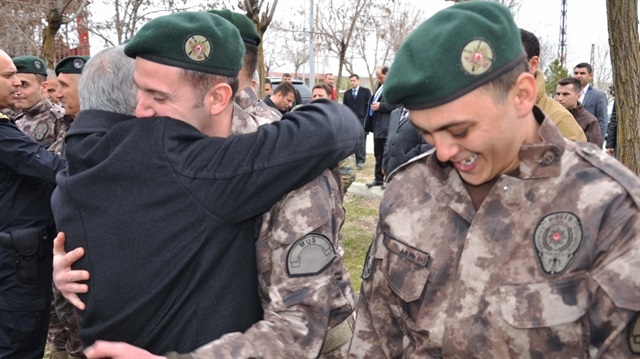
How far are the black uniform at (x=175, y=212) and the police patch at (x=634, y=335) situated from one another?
2.89 ft

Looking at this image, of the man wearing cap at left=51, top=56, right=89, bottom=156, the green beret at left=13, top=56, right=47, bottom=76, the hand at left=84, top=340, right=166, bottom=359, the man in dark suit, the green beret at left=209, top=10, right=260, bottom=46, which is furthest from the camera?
the man in dark suit

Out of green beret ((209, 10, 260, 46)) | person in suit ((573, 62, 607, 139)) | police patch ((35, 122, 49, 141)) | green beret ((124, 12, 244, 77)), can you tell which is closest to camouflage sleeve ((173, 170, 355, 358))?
green beret ((124, 12, 244, 77))

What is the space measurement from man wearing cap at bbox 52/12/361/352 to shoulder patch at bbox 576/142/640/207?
0.67m

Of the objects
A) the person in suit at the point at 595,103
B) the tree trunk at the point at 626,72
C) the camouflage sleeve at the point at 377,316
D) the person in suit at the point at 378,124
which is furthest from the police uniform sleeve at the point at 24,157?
the person in suit at the point at 595,103

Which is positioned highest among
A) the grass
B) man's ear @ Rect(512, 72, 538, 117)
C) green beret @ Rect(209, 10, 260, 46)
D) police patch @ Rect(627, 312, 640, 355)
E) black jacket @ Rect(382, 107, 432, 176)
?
green beret @ Rect(209, 10, 260, 46)

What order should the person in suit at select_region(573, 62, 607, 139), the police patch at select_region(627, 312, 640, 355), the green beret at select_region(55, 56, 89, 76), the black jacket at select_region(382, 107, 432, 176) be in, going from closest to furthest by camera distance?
the police patch at select_region(627, 312, 640, 355) < the green beret at select_region(55, 56, 89, 76) < the black jacket at select_region(382, 107, 432, 176) < the person in suit at select_region(573, 62, 607, 139)

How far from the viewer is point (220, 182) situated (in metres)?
1.69

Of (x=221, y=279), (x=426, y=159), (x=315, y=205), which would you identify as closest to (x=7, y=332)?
(x=221, y=279)

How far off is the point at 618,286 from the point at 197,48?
1.24 meters

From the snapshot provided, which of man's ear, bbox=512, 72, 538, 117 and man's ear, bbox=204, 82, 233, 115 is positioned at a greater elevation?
man's ear, bbox=512, 72, 538, 117

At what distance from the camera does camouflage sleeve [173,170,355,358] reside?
1721 mm

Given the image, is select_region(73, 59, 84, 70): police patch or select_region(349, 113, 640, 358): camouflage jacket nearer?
select_region(349, 113, 640, 358): camouflage jacket

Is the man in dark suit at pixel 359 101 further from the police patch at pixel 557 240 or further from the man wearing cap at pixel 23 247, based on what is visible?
the police patch at pixel 557 240

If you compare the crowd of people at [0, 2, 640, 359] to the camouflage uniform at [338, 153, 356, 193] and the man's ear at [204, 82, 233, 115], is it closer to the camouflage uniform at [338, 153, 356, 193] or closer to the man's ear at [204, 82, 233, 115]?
the man's ear at [204, 82, 233, 115]
